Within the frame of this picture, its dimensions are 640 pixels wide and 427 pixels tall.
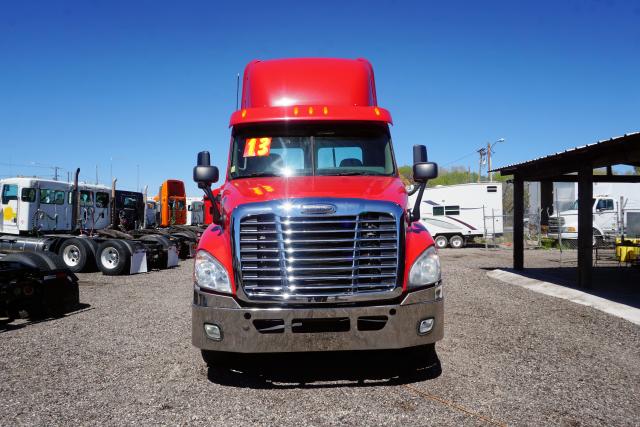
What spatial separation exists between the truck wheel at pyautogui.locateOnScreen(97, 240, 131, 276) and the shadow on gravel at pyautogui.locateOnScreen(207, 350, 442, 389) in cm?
944

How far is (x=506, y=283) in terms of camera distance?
12.7 meters

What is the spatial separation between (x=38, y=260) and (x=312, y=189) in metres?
5.44

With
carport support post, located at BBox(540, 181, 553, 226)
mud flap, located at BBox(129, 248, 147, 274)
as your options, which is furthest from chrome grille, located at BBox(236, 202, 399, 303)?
carport support post, located at BBox(540, 181, 553, 226)

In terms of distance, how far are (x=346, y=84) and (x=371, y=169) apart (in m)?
1.66

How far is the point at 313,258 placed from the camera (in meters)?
4.38

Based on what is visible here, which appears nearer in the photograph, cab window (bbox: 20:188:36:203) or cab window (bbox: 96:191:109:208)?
Answer: cab window (bbox: 20:188:36:203)

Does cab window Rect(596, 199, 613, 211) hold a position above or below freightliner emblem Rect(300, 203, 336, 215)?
above

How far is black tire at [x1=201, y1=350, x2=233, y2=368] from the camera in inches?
195

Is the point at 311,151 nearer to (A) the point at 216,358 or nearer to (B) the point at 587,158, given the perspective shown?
(A) the point at 216,358

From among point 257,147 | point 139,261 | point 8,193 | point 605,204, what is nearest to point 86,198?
point 8,193

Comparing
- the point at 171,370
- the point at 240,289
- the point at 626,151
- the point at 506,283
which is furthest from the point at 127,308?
the point at 626,151

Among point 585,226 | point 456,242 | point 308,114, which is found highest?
point 308,114

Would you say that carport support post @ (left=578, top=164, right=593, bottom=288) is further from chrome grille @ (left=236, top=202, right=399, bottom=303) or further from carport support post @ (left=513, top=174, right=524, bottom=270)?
chrome grille @ (left=236, top=202, right=399, bottom=303)

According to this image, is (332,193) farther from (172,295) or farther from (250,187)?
(172,295)
